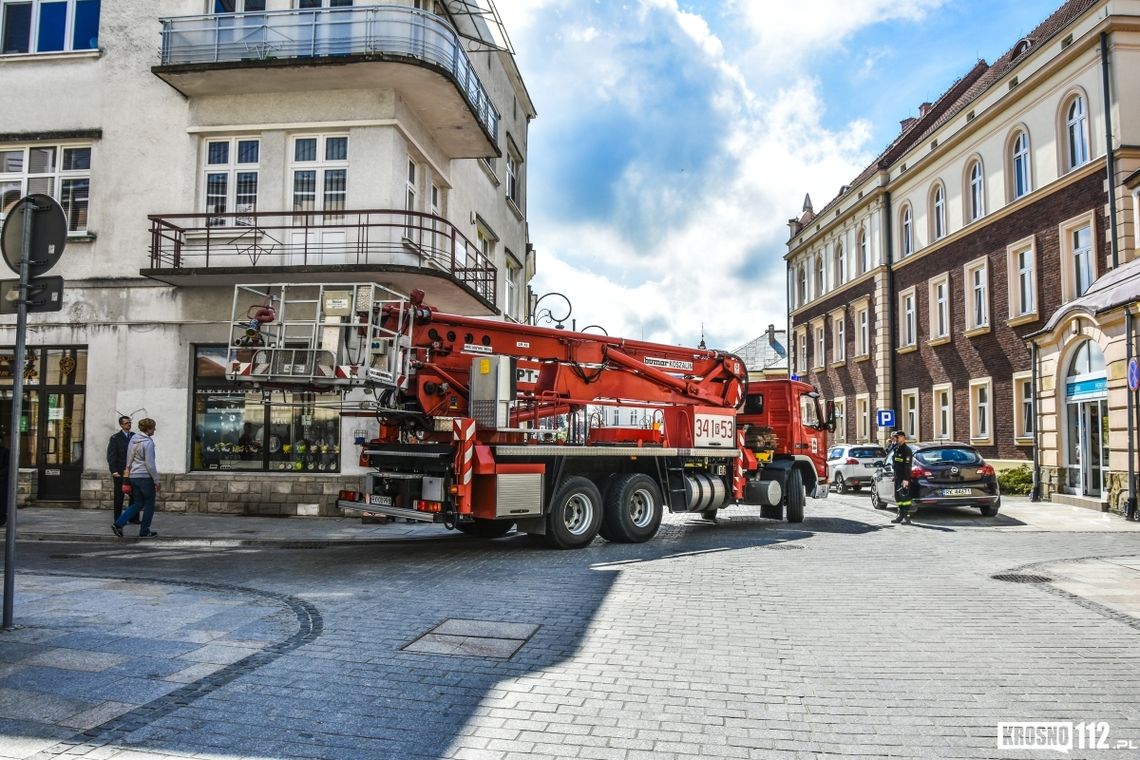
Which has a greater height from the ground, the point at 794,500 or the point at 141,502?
the point at 141,502

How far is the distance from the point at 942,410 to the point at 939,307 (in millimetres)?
3868

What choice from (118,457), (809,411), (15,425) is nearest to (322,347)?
(15,425)

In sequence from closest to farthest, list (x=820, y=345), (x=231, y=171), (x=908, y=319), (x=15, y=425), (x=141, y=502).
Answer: (x=15, y=425) → (x=141, y=502) → (x=231, y=171) → (x=908, y=319) → (x=820, y=345)

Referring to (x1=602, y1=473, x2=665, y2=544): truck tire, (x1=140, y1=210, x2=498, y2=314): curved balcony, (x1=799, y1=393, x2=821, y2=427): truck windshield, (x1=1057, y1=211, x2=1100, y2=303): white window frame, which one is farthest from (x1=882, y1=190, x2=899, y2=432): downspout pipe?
(x1=602, y1=473, x2=665, y2=544): truck tire

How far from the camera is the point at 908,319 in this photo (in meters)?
34.4

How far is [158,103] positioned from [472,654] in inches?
608

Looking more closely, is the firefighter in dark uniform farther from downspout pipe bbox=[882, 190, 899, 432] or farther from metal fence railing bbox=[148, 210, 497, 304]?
downspout pipe bbox=[882, 190, 899, 432]

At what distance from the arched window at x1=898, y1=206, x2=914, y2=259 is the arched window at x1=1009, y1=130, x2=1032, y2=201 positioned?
7.26 metres

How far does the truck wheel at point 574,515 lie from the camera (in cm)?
1140

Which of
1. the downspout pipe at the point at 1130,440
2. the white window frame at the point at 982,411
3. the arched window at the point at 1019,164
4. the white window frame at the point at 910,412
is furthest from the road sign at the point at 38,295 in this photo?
the white window frame at the point at 910,412

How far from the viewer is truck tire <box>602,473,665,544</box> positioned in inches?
481

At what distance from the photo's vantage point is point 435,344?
11039mm

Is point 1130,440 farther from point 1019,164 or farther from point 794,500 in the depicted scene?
point 1019,164

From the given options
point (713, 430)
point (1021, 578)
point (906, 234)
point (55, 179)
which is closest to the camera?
point (1021, 578)
